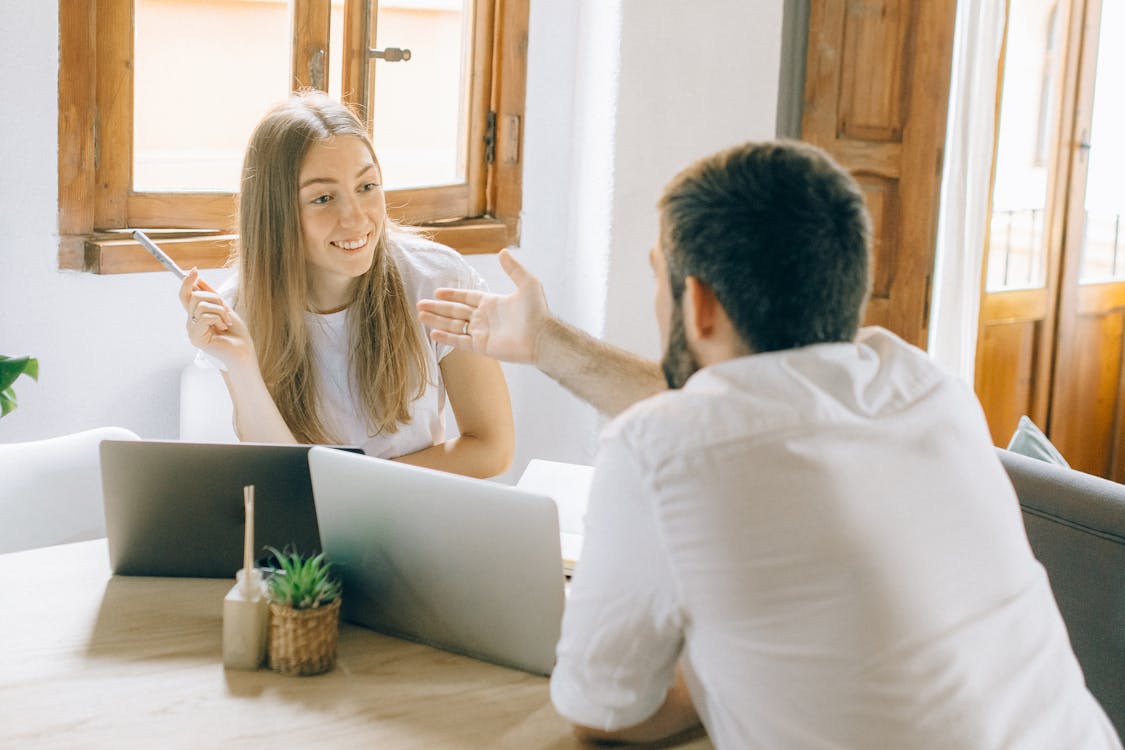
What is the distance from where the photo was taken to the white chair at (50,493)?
190 centimetres

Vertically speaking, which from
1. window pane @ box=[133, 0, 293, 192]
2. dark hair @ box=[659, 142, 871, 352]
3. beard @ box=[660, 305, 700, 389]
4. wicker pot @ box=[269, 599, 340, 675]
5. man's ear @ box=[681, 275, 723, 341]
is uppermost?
window pane @ box=[133, 0, 293, 192]

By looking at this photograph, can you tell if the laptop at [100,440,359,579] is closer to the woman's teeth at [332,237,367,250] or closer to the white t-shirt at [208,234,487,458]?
the white t-shirt at [208,234,487,458]

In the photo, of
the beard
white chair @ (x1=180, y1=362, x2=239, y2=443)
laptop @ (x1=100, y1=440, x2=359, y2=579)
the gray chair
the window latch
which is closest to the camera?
the beard

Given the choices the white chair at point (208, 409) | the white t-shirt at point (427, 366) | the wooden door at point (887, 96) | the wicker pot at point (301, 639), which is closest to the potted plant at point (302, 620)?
the wicker pot at point (301, 639)

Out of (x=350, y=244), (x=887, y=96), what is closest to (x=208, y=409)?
(x=350, y=244)

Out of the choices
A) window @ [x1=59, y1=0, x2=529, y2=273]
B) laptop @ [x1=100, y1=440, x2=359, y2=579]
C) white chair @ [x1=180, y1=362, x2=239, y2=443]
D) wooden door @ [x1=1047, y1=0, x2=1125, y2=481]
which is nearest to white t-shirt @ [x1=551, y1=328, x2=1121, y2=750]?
laptop @ [x1=100, y1=440, x2=359, y2=579]

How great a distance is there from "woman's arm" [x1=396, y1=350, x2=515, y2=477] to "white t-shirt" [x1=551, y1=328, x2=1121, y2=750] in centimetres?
115

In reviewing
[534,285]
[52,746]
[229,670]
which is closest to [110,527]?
[229,670]

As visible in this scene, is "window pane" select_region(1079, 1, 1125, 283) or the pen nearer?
the pen

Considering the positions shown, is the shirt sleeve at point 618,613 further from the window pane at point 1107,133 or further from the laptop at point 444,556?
the window pane at point 1107,133

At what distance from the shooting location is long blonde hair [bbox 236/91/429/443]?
7.32ft

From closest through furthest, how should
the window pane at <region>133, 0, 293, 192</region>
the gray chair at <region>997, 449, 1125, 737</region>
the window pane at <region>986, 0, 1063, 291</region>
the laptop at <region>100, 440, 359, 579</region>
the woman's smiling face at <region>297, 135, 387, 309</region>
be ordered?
the laptop at <region>100, 440, 359, 579</region>, the gray chair at <region>997, 449, 1125, 737</region>, the woman's smiling face at <region>297, 135, 387, 309</region>, the window pane at <region>133, 0, 293, 192</region>, the window pane at <region>986, 0, 1063, 291</region>

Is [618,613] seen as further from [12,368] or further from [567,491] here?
[12,368]

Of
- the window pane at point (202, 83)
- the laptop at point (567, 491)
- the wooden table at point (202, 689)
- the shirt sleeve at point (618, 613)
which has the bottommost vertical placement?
the wooden table at point (202, 689)
